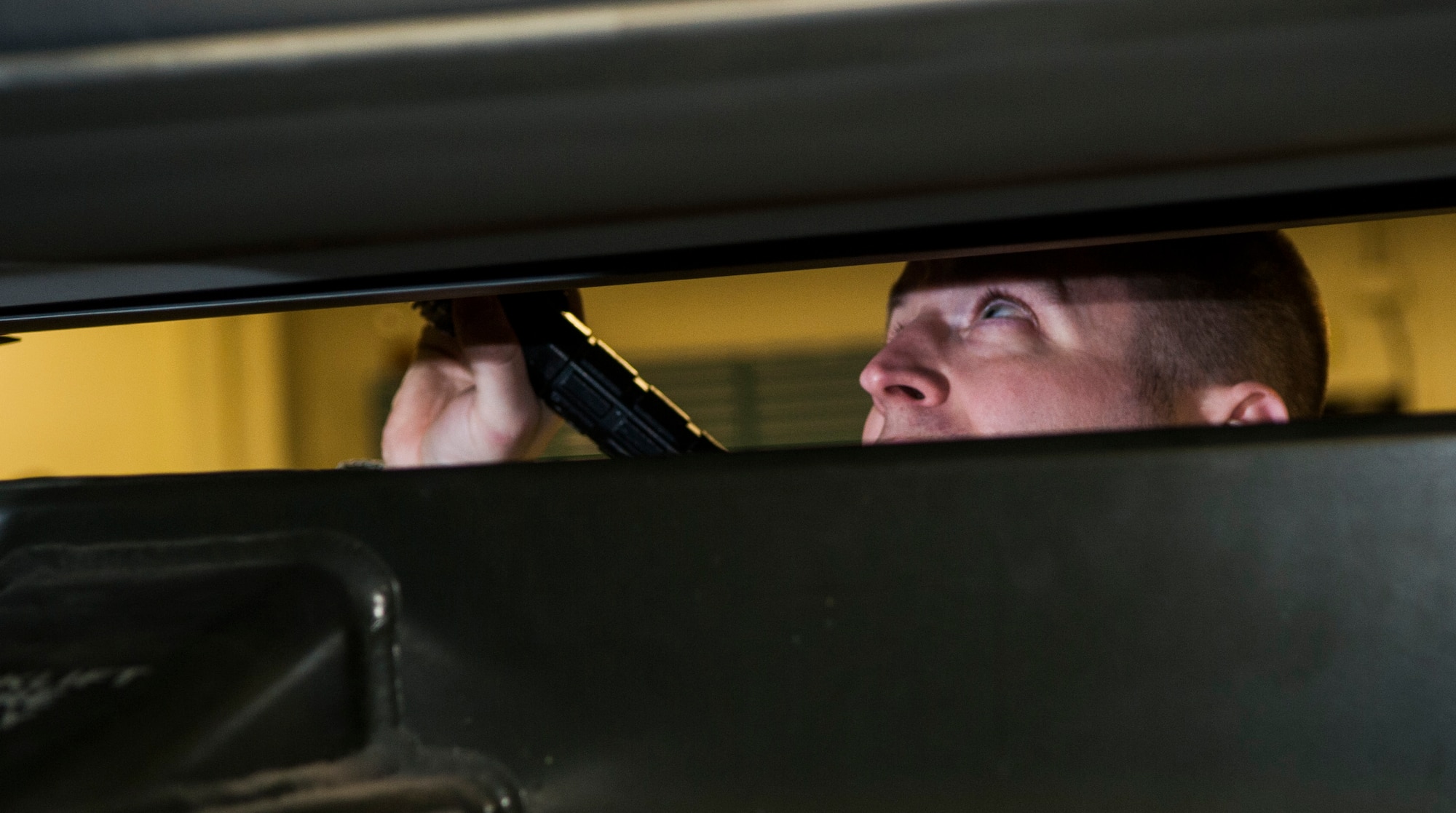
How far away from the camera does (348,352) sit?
377 centimetres

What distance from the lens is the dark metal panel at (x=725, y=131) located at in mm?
176

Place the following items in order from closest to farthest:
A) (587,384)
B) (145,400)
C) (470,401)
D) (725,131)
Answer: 1. (725,131)
2. (587,384)
3. (470,401)
4. (145,400)

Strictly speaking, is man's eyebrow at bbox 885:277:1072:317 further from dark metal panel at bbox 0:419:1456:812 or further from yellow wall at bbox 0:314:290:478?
yellow wall at bbox 0:314:290:478

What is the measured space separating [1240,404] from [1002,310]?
133mm

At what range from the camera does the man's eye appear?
46 cm

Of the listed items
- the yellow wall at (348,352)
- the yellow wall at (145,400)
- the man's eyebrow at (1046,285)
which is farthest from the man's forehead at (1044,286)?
the yellow wall at (145,400)

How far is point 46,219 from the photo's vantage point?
0.22 m

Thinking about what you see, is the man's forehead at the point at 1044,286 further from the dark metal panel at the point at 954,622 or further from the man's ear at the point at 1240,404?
the dark metal panel at the point at 954,622

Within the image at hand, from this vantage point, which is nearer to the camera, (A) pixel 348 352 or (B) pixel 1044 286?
(B) pixel 1044 286

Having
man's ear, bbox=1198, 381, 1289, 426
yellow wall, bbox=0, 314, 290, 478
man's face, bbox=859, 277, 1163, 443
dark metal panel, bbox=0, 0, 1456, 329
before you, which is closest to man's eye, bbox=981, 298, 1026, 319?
man's face, bbox=859, 277, 1163, 443

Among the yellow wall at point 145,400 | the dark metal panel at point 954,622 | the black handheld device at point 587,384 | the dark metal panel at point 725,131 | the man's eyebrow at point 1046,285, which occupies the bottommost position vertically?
the dark metal panel at point 954,622

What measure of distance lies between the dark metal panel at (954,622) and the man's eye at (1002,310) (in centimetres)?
24

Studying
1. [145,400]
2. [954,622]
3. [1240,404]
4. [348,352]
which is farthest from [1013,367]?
[348,352]

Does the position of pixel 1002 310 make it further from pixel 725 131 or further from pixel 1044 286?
pixel 725 131
